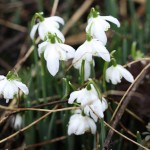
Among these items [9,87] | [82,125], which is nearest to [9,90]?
[9,87]

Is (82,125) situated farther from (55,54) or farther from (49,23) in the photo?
(49,23)

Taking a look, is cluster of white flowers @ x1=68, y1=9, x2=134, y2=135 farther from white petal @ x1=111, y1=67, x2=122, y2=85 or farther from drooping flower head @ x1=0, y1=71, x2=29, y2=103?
drooping flower head @ x1=0, y1=71, x2=29, y2=103

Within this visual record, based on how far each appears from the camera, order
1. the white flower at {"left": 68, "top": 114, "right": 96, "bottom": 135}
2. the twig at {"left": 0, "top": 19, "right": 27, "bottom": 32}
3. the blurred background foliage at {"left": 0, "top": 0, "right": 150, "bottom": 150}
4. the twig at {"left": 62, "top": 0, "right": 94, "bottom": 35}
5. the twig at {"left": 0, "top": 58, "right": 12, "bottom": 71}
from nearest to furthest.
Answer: the white flower at {"left": 68, "top": 114, "right": 96, "bottom": 135}
the blurred background foliage at {"left": 0, "top": 0, "right": 150, "bottom": 150}
the twig at {"left": 0, "top": 58, "right": 12, "bottom": 71}
the twig at {"left": 62, "top": 0, "right": 94, "bottom": 35}
the twig at {"left": 0, "top": 19, "right": 27, "bottom": 32}

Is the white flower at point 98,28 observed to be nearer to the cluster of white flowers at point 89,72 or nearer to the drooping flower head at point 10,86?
the cluster of white flowers at point 89,72

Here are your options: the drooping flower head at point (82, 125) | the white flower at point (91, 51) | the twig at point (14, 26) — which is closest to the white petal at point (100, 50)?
the white flower at point (91, 51)

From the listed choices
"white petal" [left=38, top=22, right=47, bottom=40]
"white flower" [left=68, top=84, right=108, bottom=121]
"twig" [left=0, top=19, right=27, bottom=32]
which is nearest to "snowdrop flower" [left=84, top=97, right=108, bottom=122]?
"white flower" [left=68, top=84, right=108, bottom=121]
